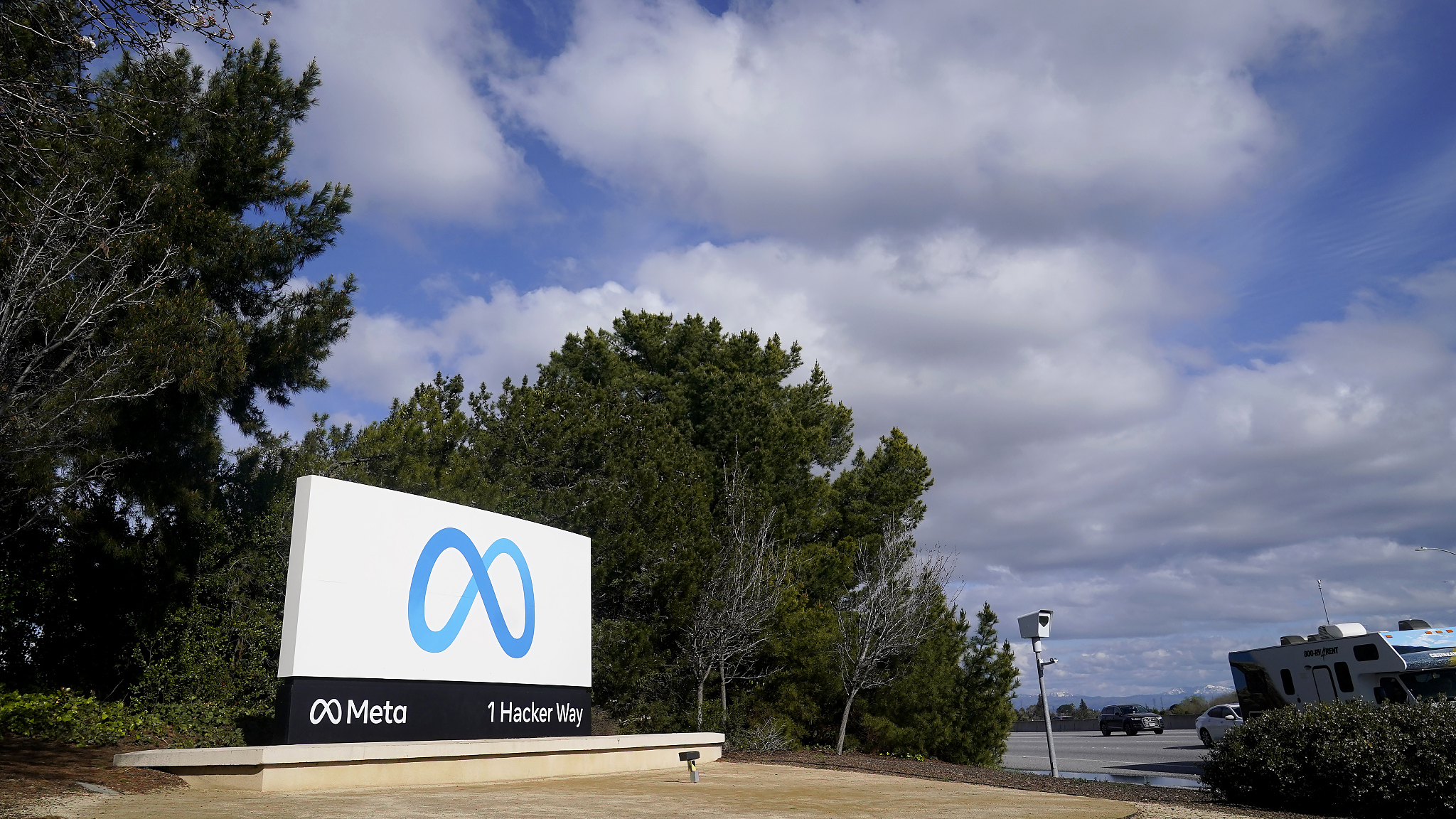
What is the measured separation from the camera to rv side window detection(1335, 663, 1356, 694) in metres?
17.5

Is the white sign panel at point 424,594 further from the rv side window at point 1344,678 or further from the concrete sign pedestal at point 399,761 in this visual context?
the rv side window at point 1344,678

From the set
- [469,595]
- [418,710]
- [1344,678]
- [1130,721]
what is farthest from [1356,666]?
[1130,721]

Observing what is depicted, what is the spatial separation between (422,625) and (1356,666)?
55.9 ft

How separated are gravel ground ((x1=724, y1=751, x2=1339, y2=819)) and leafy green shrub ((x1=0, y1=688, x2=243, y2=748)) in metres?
8.66

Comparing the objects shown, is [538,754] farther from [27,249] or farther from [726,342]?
[726,342]

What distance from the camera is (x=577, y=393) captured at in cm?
2370

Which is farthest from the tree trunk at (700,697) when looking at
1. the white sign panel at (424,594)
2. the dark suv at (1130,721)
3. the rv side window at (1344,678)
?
the dark suv at (1130,721)

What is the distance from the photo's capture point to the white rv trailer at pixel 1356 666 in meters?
16.5

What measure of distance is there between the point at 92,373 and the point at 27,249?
7.67 feet

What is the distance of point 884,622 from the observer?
68.8 feet

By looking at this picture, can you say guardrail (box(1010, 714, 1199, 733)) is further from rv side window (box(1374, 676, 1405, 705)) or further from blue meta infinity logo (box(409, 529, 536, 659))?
blue meta infinity logo (box(409, 529, 536, 659))

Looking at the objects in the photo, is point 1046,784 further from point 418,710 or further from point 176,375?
point 176,375

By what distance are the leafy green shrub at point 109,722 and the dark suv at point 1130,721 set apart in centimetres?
3940

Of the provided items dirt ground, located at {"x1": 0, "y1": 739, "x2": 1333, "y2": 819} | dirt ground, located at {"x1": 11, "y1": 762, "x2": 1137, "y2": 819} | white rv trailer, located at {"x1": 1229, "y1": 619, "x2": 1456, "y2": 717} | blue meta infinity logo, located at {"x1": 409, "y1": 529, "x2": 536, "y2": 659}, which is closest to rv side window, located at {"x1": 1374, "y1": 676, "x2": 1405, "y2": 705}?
white rv trailer, located at {"x1": 1229, "y1": 619, "x2": 1456, "y2": 717}
